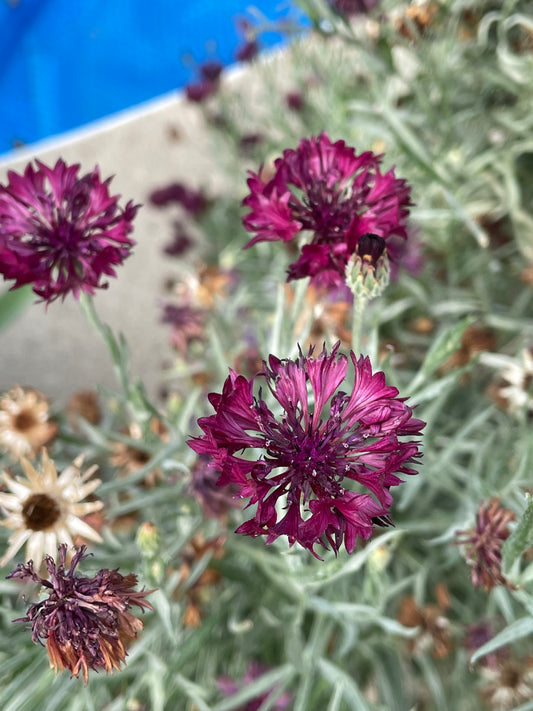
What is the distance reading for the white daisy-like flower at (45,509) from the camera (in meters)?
0.44

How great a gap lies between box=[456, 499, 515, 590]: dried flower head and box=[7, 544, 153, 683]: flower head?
0.23 m

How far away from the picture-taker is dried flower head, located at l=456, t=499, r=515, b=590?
0.43 metres

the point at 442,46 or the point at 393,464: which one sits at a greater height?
the point at 442,46

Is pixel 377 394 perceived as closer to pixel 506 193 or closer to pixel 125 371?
pixel 125 371

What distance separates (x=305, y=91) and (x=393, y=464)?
A: 84cm

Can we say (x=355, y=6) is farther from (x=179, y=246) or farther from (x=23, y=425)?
(x=23, y=425)

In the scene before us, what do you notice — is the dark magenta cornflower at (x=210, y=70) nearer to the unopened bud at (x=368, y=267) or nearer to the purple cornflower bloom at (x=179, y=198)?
the purple cornflower bloom at (x=179, y=198)

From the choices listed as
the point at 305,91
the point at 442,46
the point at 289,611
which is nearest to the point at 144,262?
the point at 305,91

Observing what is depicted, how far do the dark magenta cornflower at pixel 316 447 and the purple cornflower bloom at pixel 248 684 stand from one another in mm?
350

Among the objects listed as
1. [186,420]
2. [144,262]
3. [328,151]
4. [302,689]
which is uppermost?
[144,262]

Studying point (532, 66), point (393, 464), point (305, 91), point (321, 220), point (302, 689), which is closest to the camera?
point (393, 464)

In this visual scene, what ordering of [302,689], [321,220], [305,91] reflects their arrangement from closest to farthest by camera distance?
[321,220], [302,689], [305,91]

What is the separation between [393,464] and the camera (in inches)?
12.0

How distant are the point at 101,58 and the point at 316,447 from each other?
2408 millimetres
